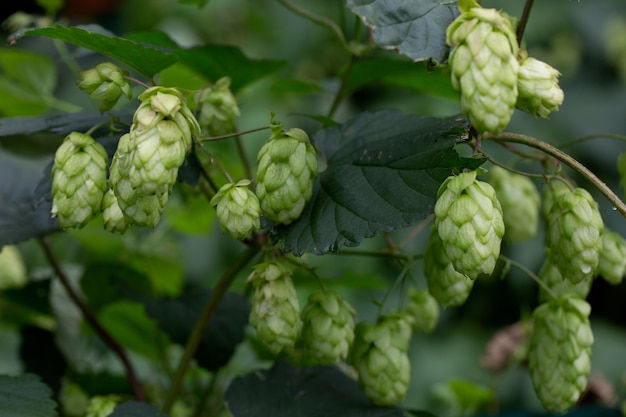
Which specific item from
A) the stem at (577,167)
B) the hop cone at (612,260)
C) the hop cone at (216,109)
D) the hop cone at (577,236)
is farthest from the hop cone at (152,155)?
the hop cone at (612,260)

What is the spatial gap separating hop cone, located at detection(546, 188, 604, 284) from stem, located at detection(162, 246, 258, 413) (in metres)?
0.39

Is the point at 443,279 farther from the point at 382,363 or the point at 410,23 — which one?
the point at 410,23

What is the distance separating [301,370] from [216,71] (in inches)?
18.6

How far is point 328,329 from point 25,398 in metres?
0.39

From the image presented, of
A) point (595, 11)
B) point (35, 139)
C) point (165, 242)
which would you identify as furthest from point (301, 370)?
point (595, 11)

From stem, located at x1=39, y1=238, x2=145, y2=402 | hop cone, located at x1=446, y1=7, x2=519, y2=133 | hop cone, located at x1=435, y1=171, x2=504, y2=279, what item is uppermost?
hop cone, located at x1=446, y1=7, x2=519, y2=133

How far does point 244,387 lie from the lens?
1163 millimetres

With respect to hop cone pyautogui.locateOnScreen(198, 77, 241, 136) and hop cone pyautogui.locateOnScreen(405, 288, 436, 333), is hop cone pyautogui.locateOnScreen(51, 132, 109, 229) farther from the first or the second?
hop cone pyautogui.locateOnScreen(405, 288, 436, 333)

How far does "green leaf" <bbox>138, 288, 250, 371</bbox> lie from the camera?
4.22 feet

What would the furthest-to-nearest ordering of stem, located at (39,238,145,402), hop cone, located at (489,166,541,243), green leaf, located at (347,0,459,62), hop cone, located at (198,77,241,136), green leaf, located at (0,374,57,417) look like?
stem, located at (39,238,145,402) < hop cone, located at (489,166,541,243) < hop cone, located at (198,77,241,136) < green leaf, located at (0,374,57,417) < green leaf, located at (347,0,459,62)

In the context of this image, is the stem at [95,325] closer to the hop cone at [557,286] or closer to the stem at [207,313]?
the stem at [207,313]

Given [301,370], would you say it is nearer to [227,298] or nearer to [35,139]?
[227,298]

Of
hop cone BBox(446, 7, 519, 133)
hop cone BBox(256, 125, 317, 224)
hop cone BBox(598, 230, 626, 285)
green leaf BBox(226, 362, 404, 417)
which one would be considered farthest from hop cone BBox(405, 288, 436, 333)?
hop cone BBox(446, 7, 519, 133)

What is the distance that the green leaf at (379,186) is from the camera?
0.91 metres
